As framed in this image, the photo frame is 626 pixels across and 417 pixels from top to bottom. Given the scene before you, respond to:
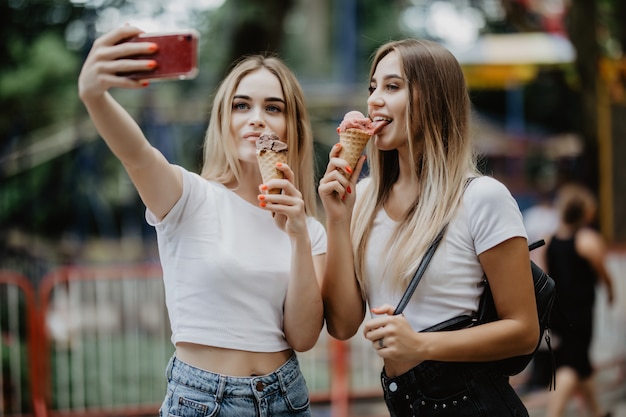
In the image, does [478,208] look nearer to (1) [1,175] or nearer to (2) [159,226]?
Result: (2) [159,226]

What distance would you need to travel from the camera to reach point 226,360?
2.70 metres

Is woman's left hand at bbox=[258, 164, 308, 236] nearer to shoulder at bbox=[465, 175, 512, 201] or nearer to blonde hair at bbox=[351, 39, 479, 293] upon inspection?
blonde hair at bbox=[351, 39, 479, 293]

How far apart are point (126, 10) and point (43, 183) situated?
292cm

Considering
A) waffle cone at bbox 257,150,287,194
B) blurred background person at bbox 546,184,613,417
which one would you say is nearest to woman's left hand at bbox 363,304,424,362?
waffle cone at bbox 257,150,287,194

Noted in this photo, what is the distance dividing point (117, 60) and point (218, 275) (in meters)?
0.86

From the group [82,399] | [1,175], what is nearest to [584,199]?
[82,399]

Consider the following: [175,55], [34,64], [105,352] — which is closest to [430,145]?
[175,55]

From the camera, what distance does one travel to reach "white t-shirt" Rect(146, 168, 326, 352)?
8.87ft

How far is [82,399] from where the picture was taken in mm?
6590

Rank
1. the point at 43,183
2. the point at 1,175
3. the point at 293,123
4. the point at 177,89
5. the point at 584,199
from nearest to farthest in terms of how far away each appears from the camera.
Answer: the point at 293,123 → the point at 584,199 → the point at 1,175 → the point at 43,183 → the point at 177,89

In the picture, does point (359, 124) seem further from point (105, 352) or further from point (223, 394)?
point (105, 352)

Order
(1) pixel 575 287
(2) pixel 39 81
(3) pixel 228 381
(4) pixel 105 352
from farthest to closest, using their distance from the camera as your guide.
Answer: (2) pixel 39 81 < (4) pixel 105 352 < (1) pixel 575 287 < (3) pixel 228 381

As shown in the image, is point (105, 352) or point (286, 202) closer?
point (286, 202)

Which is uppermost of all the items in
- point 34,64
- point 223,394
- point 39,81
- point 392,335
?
point 34,64
